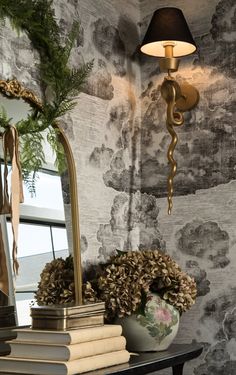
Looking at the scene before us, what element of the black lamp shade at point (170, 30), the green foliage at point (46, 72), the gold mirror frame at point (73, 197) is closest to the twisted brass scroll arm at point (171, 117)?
the black lamp shade at point (170, 30)

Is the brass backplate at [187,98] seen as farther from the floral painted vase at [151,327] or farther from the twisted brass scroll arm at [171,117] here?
the floral painted vase at [151,327]

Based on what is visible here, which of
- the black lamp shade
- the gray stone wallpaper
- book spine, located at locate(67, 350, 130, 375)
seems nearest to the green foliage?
the gray stone wallpaper

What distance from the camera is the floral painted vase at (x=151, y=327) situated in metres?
1.92

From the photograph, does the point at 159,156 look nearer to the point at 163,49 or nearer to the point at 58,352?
the point at 163,49

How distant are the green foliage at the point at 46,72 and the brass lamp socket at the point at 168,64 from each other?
275 millimetres

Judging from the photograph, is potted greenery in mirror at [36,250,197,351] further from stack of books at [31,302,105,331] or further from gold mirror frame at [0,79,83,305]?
stack of books at [31,302,105,331]

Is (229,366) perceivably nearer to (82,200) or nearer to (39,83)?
(82,200)

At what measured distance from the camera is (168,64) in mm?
2225

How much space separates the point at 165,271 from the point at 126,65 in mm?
774

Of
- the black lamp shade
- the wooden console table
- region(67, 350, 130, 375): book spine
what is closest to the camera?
region(67, 350, 130, 375): book spine

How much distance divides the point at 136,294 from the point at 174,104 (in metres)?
0.67

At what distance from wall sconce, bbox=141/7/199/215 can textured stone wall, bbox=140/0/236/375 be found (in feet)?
0.15

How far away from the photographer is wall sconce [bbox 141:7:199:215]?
215 centimetres

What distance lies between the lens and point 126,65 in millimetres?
2393
